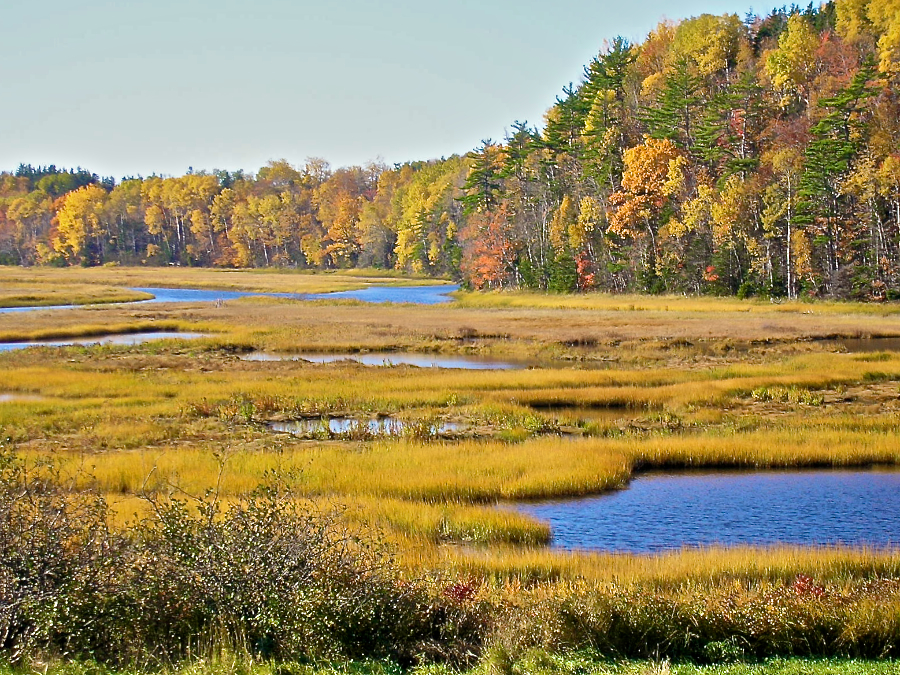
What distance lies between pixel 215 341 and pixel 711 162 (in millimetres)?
54294

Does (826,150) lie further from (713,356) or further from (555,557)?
(555,557)

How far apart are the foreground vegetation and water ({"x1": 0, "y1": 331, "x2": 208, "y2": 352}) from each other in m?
4.50

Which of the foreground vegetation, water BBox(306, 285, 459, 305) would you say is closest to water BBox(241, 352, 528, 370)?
the foreground vegetation

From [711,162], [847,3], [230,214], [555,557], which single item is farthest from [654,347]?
[230,214]

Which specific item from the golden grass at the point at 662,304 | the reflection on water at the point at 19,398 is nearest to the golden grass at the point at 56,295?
the golden grass at the point at 662,304

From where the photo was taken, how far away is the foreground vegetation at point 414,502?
32.6ft

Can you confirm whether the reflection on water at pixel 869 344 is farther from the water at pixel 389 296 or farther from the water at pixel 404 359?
the water at pixel 389 296

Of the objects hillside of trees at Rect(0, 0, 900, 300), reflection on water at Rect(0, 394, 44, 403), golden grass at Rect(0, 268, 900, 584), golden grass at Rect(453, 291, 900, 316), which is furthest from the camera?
hillside of trees at Rect(0, 0, 900, 300)

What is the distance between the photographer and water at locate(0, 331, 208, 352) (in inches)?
2018

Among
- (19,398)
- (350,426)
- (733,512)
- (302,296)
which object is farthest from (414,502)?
(302,296)

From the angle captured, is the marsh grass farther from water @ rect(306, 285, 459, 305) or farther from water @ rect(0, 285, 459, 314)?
water @ rect(306, 285, 459, 305)

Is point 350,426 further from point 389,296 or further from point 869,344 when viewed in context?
point 389,296

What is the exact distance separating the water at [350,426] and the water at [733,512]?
7.42 m

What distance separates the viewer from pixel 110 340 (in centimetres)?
Answer: 5425
